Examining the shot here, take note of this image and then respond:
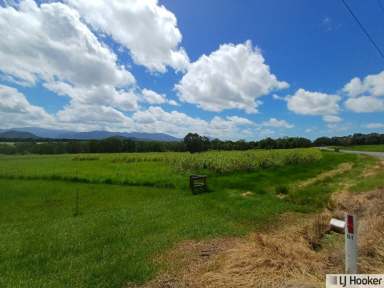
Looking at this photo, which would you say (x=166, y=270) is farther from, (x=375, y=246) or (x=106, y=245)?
(x=375, y=246)

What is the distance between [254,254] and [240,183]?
11.7m

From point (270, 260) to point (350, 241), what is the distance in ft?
4.39

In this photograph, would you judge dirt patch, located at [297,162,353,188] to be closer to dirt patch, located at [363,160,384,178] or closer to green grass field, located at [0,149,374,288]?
dirt patch, located at [363,160,384,178]

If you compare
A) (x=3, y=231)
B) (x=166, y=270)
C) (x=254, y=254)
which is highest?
(x=254, y=254)

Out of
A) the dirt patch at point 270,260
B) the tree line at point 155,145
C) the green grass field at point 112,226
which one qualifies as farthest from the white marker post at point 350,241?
the tree line at point 155,145

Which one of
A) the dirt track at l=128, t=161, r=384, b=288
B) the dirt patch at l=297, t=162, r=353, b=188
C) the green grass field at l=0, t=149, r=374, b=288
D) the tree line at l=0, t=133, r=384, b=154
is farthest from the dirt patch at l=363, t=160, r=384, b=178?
the tree line at l=0, t=133, r=384, b=154

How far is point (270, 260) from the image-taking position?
14.0 ft

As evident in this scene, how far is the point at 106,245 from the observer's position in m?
6.34

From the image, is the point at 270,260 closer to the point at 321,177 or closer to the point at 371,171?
the point at 321,177

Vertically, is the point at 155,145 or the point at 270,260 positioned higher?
the point at 155,145

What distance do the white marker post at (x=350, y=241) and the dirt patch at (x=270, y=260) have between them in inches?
17.6

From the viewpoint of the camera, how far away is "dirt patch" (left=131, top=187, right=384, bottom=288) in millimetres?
3842

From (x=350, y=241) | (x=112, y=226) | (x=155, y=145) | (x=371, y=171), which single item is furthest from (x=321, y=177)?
(x=155, y=145)

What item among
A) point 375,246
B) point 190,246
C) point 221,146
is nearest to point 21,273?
→ point 190,246
